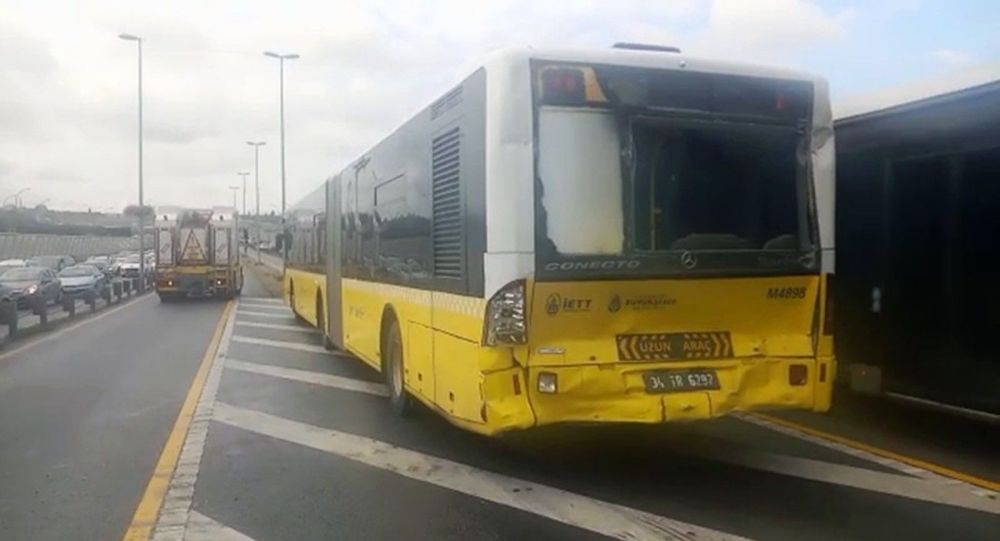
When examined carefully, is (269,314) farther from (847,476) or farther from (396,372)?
(847,476)

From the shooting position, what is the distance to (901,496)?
6855 mm

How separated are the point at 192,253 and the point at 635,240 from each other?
95.7ft

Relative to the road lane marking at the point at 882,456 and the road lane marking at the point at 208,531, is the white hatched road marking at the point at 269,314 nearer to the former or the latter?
the road lane marking at the point at 882,456

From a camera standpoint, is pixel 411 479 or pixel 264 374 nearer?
pixel 411 479

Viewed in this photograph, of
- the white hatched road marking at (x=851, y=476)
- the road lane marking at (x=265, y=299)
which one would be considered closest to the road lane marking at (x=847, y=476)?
the white hatched road marking at (x=851, y=476)

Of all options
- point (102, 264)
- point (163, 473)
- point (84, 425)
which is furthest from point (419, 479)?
point (102, 264)

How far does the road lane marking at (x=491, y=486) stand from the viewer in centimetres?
617

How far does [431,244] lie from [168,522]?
3.20 m

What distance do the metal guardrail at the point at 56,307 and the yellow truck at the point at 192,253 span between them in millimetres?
2056

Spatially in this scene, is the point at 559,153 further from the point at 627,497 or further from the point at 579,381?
the point at 627,497

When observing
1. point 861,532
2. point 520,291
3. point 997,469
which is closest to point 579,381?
point 520,291

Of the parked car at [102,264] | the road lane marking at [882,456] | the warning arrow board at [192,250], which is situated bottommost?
the road lane marking at [882,456]

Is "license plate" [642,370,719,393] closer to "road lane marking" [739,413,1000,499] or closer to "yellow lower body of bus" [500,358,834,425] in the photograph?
"yellow lower body of bus" [500,358,834,425]

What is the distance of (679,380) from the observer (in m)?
7.16
